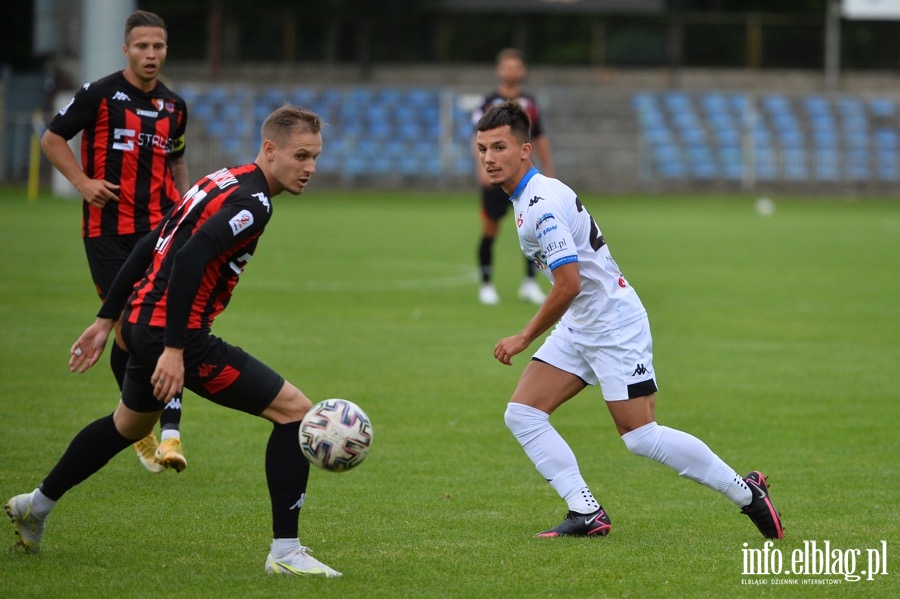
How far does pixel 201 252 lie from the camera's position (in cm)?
493

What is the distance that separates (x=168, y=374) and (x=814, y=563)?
290cm

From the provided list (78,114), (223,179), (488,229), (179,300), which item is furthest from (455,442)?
(488,229)

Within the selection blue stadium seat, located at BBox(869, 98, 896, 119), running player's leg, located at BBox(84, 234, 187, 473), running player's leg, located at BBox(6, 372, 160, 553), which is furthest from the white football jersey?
blue stadium seat, located at BBox(869, 98, 896, 119)

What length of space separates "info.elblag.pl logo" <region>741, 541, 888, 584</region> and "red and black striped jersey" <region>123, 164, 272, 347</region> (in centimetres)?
250

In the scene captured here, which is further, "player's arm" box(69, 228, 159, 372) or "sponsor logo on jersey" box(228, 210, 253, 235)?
"player's arm" box(69, 228, 159, 372)

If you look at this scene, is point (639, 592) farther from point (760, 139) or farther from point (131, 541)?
point (760, 139)

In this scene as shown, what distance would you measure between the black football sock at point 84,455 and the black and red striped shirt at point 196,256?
1.70 feet

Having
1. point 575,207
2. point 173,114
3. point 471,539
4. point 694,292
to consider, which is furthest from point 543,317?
point 694,292

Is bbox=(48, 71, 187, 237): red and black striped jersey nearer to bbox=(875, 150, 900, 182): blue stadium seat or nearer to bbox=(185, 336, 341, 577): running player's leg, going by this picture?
bbox=(185, 336, 341, 577): running player's leg

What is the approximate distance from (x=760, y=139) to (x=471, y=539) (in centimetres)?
3541

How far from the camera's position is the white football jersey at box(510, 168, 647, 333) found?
5.75 m

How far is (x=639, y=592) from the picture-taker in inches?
199

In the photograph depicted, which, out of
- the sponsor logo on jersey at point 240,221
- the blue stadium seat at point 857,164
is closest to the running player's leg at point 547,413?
the sponsor logo on jersey at point 240,221

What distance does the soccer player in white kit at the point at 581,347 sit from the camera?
577 centimetres
